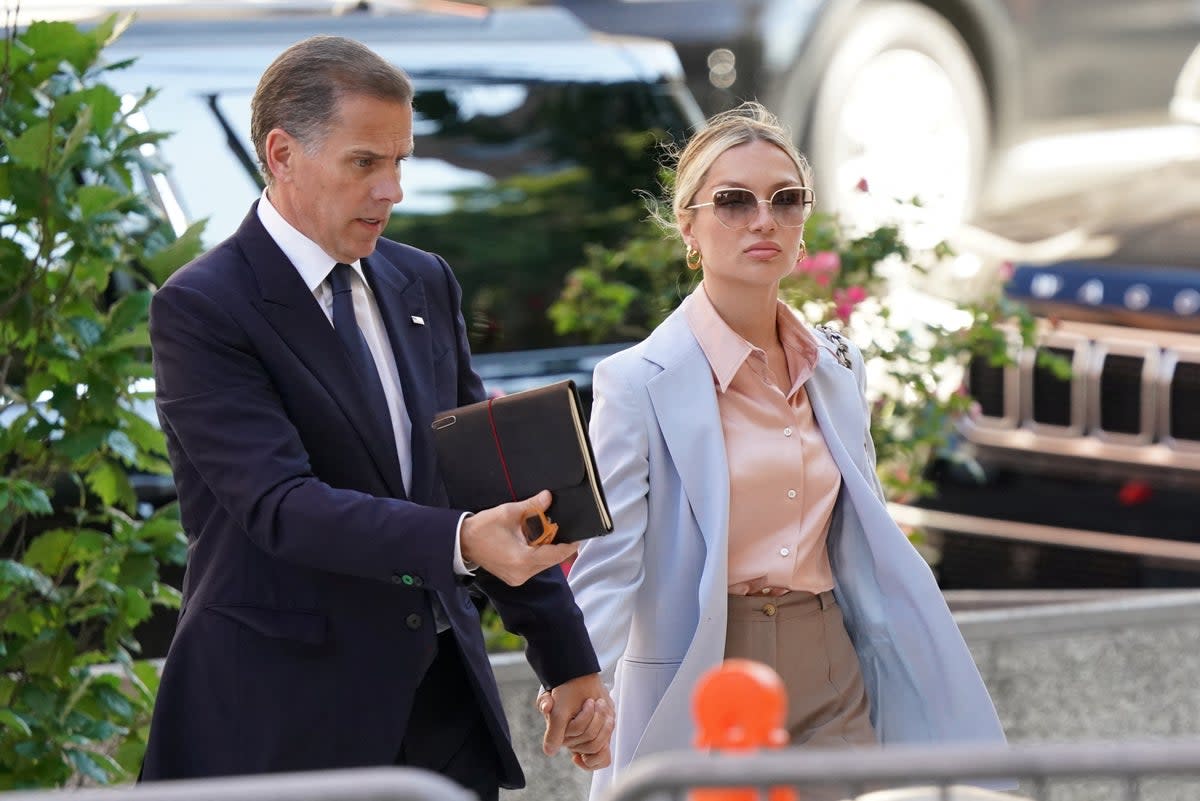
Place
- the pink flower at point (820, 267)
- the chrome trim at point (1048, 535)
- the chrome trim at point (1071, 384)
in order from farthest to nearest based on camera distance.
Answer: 1. the chrome trim at point (1071, 384)
2. the chrome trim at point (1048, 535)
3. the pink flower at point (820, 267)

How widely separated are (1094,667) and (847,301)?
4.02ft

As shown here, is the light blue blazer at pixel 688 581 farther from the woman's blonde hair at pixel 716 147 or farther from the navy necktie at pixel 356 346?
the navy necktie at pixel 356 346

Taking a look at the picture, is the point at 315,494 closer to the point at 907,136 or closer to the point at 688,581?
the point at 688,581

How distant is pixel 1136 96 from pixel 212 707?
5614 millimetres

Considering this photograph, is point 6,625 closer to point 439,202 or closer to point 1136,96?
point 439,202

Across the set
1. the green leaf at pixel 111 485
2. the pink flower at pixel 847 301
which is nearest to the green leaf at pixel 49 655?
the green leaf at pixel 111 485

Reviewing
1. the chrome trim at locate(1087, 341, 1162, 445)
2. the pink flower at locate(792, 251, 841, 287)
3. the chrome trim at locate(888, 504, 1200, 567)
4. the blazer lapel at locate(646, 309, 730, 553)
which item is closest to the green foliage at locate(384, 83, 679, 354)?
the pink flower at locate(792, 251, 841, 287)

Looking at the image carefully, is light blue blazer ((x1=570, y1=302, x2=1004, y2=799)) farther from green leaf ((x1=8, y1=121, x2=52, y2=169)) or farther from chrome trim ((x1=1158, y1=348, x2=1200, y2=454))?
chrome trim ((x1=1158, y1=348, x2=1200, y2=454))

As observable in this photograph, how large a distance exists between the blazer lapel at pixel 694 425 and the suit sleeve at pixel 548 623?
255 mm

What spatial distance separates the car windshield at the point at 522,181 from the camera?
5.46 meters

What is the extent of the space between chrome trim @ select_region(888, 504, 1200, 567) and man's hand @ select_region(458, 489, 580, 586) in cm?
337

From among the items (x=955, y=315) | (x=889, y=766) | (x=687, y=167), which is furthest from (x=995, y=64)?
(x=889, y=766)

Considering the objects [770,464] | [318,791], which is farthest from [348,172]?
[318,791]

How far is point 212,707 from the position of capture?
A: 263 cm
